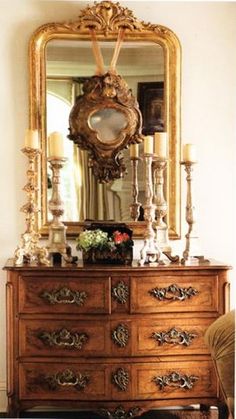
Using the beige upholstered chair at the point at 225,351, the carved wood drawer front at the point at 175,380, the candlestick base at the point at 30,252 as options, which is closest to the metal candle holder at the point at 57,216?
the candlestick base at the point at 30,252

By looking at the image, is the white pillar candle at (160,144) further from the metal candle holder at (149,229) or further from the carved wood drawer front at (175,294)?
the carved wood drawer front at (175,294)

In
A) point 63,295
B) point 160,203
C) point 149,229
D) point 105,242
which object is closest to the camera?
point 63,295

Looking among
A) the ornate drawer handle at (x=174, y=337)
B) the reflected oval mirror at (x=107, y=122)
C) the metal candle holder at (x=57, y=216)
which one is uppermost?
the reflected oval mirror at (x=107, y=122)

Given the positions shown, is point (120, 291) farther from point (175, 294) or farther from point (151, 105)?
point (151, 105)

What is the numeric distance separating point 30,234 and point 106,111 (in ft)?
2.94

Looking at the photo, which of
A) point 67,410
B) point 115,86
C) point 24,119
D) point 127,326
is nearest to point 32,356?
point 127,326

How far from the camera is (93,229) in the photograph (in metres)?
2.82

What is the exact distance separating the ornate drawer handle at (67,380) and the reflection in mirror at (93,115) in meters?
0.93

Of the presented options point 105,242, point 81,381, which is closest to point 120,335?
point 81,381

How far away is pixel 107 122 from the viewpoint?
308cm

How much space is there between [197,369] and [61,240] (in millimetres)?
1008

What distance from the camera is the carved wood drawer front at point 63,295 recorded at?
255 centimetres

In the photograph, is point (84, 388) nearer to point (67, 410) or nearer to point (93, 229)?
point (67, 410)

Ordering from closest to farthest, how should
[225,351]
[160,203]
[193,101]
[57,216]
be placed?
[225,351] < [57,216] < [160,203] < [193,101]
